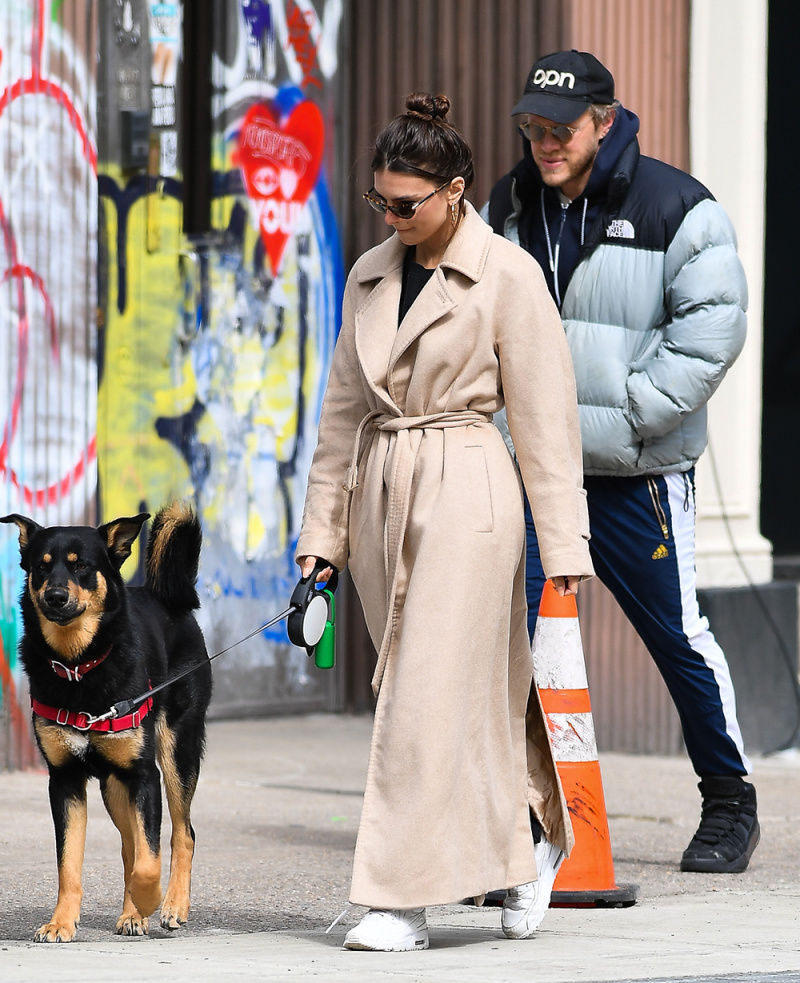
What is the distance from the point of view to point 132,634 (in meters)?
5.06

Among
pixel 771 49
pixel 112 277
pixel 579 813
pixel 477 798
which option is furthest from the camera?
pixel 771 49

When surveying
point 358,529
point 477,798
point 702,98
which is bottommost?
point 477,798

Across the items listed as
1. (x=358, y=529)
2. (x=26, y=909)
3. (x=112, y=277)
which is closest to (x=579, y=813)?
(x=358, y=529)

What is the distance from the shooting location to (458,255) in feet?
15.4

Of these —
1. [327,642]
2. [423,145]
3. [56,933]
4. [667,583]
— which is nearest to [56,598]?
[327,642]

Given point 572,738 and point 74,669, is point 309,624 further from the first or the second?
point 572,738

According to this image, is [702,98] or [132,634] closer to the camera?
[132,634]

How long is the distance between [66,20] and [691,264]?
295 centimetres

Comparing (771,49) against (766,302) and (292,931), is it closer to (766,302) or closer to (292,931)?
(766,302)

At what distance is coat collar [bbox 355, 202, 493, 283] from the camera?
4.69m

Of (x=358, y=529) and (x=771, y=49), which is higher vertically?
(x=771, y=49)

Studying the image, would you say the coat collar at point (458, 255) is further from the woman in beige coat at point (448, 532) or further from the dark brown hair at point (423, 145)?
the dark brown hair at point (423, 145)

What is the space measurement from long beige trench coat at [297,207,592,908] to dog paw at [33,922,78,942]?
74 centimetres

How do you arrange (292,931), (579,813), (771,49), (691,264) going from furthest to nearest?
1. (771,49)
2. (691,264)
3. (579,813)
4. (292,931)
